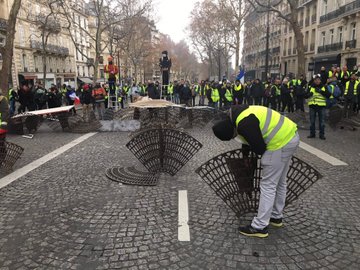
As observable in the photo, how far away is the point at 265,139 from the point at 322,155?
4.92 metres

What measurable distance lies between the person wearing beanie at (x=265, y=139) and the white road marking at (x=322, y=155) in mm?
3840

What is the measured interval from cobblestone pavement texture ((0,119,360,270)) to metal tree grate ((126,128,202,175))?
32 centimetres

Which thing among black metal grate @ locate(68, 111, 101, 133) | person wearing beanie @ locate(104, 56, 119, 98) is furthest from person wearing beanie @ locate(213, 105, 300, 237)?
person wearing beanie @ locate(104, 56, 119, 98)

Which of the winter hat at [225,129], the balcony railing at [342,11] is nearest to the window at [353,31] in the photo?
the balcony railing at [342,11]

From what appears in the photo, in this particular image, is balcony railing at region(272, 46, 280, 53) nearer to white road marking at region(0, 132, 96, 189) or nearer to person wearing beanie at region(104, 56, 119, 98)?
person wearing beanie at region(104, 56, 119, 98)

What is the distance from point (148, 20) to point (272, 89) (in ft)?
87.8

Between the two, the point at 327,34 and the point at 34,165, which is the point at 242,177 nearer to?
the point at 34,165

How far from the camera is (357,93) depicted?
38.9ft

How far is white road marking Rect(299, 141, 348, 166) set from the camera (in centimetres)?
696

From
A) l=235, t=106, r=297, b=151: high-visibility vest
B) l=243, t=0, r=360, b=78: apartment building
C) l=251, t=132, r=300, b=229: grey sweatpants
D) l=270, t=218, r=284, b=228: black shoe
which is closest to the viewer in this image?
l=235, t=106, r=297, b=151: high-visibility vest

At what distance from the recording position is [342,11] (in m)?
31.0

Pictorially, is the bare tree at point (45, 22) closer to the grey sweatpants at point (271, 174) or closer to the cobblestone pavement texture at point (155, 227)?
the cobblestone pavement texture at point (155, 227)

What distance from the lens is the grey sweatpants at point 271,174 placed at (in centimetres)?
353

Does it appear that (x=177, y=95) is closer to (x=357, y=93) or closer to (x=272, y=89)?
(x=272, y=89)
